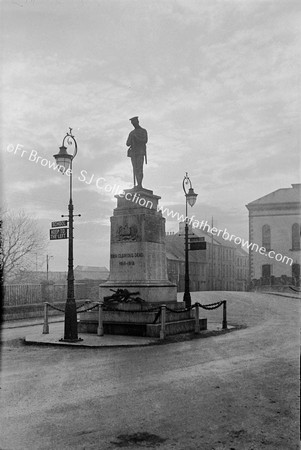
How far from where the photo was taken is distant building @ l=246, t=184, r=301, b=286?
55844mm

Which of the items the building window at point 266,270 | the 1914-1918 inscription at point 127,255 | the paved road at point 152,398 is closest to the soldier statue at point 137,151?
the 1914-1918 inscription at point 127,255

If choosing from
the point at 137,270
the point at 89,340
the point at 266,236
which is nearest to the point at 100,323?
the point at 89,340

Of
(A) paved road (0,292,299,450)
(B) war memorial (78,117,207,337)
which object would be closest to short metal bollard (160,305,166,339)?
(B) war memorial (78,117,207,337)

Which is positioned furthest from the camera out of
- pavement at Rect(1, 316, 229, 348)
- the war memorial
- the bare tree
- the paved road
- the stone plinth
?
the bare tree

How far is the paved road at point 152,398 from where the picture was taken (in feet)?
17.0

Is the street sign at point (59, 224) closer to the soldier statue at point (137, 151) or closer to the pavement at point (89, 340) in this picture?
the pavement at point (89, 340)

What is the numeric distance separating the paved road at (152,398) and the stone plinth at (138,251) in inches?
136

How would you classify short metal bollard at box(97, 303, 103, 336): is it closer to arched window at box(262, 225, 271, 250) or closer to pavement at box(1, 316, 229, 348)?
pavement at box(1, 316, 229, 348)

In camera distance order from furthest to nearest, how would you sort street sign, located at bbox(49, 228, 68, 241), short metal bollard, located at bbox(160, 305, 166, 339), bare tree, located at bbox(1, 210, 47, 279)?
bare tree, located at bbox(1, 210, 47, 279), short metal bollard, located at bbox(160, 305, 166, 339), street sign, located at bbox(49, 228, 68, 241)

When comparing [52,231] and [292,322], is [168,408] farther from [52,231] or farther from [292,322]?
[292,322]

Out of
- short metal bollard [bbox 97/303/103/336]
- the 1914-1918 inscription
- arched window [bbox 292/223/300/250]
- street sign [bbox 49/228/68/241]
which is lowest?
short metal bollard [bbox 97/303/103/336]

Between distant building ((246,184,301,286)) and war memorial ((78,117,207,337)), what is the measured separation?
40.8 metres

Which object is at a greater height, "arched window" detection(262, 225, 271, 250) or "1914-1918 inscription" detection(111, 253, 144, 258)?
"arched window" detection(262, 225, 271, 250)

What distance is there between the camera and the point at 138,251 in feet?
48.9
